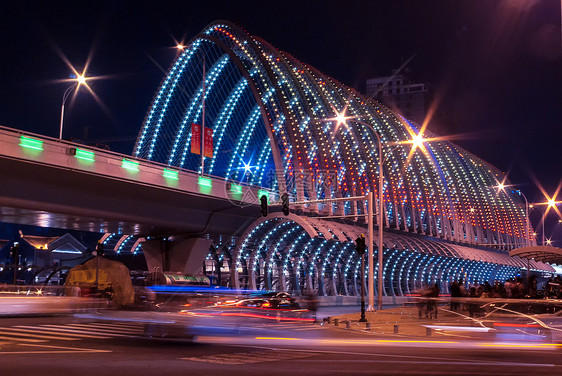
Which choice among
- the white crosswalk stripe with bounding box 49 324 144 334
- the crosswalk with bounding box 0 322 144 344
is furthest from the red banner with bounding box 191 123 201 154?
the white crosswalk stripe with bounding box 49 324 144 334

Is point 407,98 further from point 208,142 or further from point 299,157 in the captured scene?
point 208,142

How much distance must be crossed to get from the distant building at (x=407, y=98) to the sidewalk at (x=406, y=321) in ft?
449

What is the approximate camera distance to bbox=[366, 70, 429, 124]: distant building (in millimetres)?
166500

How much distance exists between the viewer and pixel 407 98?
16738 cm

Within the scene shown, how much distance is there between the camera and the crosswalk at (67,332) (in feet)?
63.6

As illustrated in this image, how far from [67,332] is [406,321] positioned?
613 inches

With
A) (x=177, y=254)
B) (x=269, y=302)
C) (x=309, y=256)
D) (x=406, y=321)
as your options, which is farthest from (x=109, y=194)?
(x=406, y=321)

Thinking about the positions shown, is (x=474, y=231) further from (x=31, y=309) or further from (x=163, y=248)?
(x=31, y=309)

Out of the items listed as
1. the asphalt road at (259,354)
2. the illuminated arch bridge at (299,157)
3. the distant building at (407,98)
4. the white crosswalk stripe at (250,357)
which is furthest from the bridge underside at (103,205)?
the distant building at (407,98)

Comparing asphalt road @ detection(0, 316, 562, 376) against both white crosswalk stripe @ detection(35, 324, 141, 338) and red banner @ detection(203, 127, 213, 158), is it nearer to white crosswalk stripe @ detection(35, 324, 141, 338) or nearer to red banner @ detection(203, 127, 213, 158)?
white crosswalk stripe @ detection(35, 324, 141, 338)

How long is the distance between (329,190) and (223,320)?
96.5ft

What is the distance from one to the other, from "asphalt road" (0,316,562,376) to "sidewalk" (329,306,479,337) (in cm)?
274

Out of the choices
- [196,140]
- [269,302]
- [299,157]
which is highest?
[196,140]

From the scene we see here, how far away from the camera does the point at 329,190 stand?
5803 centimetres
